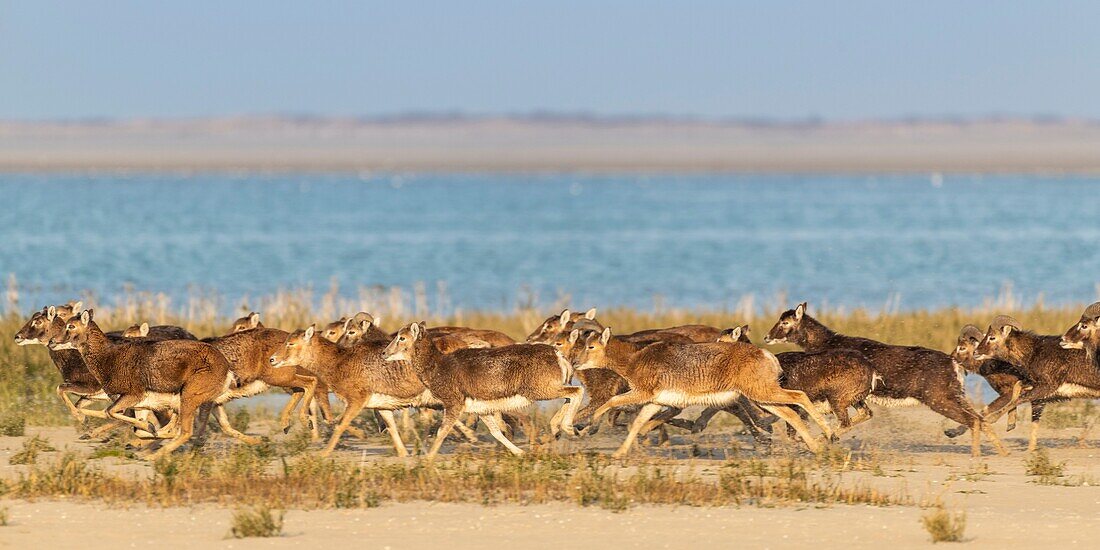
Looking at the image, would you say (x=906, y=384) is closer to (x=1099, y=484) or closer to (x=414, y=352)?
(x=1099, y=484)

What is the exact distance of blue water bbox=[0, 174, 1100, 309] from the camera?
44875mm

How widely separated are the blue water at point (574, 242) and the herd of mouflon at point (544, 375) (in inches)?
635

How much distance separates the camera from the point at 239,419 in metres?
19.0

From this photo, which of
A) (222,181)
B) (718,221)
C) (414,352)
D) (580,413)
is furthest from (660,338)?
(222,181)

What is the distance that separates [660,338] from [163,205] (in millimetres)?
87544

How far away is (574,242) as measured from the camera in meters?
70.3

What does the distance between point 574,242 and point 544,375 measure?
2139 inches

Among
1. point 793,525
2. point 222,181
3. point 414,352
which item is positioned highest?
point 222,181

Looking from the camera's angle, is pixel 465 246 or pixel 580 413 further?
pixel 465 246

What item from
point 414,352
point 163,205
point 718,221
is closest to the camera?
point 414,352

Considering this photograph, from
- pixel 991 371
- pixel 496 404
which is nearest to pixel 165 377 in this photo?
pixel 496 404

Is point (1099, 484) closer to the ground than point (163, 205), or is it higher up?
closer to the ground

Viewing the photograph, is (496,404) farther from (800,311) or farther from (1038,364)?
(1038,364)

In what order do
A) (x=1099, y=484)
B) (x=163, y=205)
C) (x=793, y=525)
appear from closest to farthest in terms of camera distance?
1. (x=793, y=525)
2. (x=1099, y=484)
3. (x=163, y=205)
